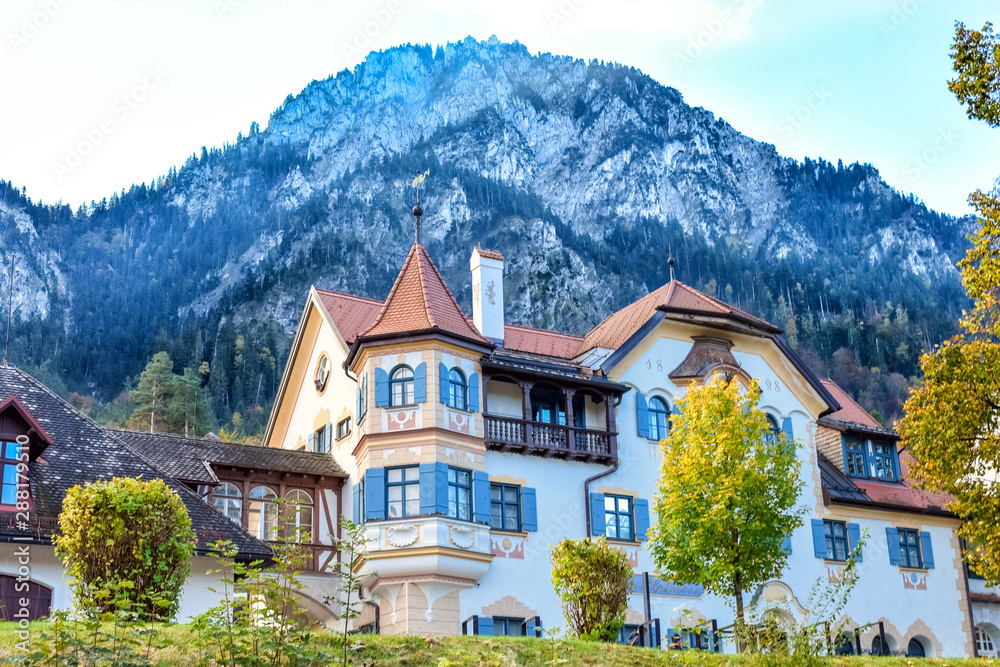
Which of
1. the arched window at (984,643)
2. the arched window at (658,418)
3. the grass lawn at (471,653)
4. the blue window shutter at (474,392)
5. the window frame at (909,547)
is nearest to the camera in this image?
the grass lawn at (471,653)

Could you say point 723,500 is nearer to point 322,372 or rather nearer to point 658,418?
point 658,418

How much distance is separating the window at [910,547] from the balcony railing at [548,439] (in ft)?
41.2

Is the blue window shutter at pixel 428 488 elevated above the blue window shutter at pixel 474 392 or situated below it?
below

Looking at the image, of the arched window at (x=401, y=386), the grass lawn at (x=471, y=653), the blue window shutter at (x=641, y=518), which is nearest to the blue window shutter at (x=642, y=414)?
the blue window shutter at (x=641, y=518)

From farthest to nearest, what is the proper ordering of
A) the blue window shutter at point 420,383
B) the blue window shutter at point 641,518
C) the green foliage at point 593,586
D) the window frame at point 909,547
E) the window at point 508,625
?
the window frame at point 909,547
the blue window shutter at point 641,518
the blue window shutter at point 420,383
the window at point 508,625
the green foliage at point 593,586

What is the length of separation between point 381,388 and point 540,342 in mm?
7948

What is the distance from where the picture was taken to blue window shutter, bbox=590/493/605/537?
3325 cm

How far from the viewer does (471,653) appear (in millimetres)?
17641

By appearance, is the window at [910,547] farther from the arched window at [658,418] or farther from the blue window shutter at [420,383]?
the blue window shutter at [420,383]

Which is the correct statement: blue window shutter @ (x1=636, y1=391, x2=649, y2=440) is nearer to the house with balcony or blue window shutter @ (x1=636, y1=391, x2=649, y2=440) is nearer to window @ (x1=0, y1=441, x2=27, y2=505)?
the house with balcony

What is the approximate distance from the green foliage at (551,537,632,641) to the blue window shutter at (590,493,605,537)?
28.9 feet

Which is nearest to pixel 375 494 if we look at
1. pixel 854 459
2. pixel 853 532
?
pixel 853 532

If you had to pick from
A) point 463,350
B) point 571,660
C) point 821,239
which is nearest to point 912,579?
point 463,350

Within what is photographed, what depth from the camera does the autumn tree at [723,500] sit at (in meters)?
26.7
